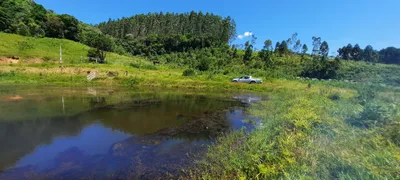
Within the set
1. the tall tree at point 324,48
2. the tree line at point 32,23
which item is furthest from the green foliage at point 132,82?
the tall tree at point 324,48

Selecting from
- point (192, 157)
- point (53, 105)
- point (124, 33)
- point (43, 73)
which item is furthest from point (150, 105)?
point (124, 33)

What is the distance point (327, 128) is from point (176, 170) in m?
5.58

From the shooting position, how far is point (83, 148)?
8.76 metres

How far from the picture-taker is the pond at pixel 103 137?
7.05m

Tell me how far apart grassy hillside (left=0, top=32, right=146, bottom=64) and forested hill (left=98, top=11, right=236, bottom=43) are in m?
40.4

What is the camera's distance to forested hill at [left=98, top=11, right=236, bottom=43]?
271ft

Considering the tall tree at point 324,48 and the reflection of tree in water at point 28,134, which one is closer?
the reflection of tree in water at point 28,134

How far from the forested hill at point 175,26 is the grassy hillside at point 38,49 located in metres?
40.4

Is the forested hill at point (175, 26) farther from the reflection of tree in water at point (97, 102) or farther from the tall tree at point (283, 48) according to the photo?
the reflection of tree in water at point (97, 102)

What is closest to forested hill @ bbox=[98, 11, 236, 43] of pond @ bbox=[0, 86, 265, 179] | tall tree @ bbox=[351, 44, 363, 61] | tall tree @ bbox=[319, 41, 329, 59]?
tall tree @ bbox=[319, 41, 329, 59]

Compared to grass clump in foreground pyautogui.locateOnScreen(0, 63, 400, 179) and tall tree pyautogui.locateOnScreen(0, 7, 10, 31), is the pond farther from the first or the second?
tall tree pyautogui.locateOnScreen(0, 7, 10, 31)

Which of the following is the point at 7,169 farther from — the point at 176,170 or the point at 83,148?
the point at 176,170

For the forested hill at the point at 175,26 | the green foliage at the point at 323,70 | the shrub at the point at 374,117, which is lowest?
the shrub at the point at 374,117

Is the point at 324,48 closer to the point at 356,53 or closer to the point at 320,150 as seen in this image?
the point at 356,53
